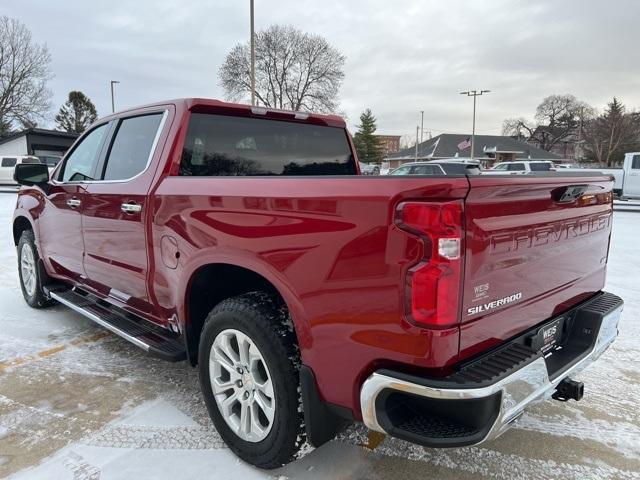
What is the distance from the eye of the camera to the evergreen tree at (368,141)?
65312 mm

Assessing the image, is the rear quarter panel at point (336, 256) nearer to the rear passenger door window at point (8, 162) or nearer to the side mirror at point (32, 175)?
the side mirror at point (32, 175)

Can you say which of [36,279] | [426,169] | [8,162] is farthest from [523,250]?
[8,162]

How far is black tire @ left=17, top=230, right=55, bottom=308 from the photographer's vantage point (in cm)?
486

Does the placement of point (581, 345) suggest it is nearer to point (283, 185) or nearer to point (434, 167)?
point (283, 185)

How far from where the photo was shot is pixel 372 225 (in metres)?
1.82

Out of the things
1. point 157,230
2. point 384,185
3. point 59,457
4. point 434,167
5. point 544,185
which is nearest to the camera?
point 384,185

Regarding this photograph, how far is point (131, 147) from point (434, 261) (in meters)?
2.61

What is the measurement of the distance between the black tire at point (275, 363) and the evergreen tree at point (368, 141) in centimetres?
6347

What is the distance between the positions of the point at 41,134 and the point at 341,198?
4207 centimetres

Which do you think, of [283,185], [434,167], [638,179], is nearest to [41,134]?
[434,167]

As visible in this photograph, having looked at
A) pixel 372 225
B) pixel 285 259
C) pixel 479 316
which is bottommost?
pixel 479 316

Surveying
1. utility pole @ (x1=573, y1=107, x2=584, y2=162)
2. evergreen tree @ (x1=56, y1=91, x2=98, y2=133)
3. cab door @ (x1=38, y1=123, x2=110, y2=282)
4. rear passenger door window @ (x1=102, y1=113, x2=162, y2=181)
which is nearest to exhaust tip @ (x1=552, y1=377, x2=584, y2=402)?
rear passenger door window @ (x1=102, y1=113, x2=162, y2=181)

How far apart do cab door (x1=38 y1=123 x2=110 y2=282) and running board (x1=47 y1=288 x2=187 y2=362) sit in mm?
197

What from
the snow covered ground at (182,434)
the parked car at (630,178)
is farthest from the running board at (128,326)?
the parked car at (630,178)
